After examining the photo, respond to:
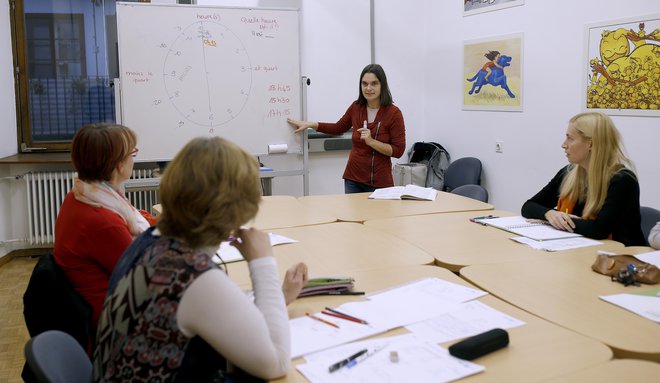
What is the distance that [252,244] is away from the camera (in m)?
1.44

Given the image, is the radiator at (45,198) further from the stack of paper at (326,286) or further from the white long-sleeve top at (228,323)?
the white long-sleeve top at (228,323)

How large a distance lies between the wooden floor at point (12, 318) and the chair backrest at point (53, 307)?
1550 millimetres

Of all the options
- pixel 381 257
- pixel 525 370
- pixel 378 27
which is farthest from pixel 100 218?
pixel 378 27

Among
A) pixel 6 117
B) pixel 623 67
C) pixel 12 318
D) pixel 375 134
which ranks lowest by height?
pixel 12 318

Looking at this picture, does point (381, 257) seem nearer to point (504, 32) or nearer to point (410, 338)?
point (410, 338)

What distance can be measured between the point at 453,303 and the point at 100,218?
1.12m

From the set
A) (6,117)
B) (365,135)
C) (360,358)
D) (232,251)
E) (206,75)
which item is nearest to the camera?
(360,358)

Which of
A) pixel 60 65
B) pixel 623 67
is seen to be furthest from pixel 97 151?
pixel 60 65

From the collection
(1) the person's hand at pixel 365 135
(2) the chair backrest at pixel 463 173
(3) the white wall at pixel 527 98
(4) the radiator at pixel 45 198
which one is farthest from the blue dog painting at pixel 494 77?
(4) the radiator at pixel 45 198

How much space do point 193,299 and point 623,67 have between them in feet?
11.8

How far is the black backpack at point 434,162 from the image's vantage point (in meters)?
5.61

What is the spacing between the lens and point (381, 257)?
2.33 m

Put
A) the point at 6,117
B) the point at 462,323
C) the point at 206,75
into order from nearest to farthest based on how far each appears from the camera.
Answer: the point at 462,323 → the point at 206,75 → the point at 6,117

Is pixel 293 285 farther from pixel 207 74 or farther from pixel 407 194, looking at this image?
pixel 207 74
